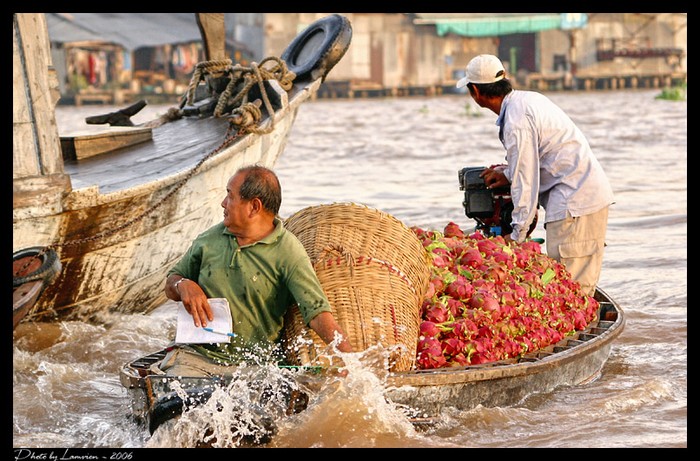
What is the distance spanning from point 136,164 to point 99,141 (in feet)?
2.54

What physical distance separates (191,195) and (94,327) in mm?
1120

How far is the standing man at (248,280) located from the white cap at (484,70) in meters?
1.69

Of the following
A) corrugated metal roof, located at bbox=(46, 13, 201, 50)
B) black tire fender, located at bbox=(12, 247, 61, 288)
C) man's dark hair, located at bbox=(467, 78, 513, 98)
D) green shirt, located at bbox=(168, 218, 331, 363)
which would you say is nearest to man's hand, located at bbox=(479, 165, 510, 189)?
man's dark hair, located at bbox=(467, 78, 513, 98)

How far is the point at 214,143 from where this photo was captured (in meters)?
8.05

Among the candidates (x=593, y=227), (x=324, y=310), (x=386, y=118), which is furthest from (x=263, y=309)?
(x=386, y=118)

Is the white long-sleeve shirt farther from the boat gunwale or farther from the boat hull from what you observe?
the boat gunwale

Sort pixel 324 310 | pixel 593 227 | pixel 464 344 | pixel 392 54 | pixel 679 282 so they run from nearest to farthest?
pixel 324 310, pixel 464 344, pixel 593 227, pixel 679 282, pixel 392 54

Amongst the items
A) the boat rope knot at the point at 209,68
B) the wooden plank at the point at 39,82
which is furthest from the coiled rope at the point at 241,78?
the wooden plank at the point at 39,82

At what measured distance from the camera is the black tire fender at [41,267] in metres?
5.34

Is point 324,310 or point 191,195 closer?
point 324,310

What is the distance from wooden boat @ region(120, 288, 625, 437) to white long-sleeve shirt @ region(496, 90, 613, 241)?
0.77 meters

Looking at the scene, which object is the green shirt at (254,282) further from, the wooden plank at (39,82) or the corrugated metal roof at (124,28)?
the corrugated metal roof at (124,28)

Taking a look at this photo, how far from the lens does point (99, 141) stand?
8.30 metres
